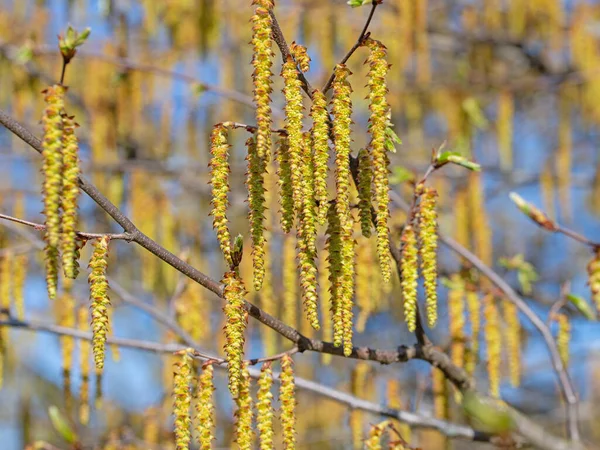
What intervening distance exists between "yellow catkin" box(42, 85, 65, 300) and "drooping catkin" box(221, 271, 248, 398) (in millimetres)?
302

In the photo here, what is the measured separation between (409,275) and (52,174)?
71 cm

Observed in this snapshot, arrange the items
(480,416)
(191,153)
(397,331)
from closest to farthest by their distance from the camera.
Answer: (480,416) < (191,153) < (397,331)

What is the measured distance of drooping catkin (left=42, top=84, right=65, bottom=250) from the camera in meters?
1.00

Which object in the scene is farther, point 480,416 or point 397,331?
point 397,331

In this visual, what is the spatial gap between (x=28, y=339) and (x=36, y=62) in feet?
8.63

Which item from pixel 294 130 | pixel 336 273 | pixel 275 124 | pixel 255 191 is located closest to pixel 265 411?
pixel 336 273

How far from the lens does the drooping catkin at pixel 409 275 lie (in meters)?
1.33

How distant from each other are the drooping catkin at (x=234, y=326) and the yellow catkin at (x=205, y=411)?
0.05 m

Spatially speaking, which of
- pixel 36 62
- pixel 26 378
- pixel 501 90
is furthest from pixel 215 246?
pixel 26 378

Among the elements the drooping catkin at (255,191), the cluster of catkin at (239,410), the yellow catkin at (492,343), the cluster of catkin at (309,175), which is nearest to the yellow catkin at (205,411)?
the cluster of catkin at (239,410)

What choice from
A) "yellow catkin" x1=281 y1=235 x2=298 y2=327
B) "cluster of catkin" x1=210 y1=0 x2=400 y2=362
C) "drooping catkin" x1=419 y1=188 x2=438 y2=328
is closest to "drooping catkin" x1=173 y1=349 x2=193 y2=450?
"cluster of catkin" x1=210 y1=0 x2=400 y2=362

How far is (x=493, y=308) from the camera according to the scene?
7.51 ft

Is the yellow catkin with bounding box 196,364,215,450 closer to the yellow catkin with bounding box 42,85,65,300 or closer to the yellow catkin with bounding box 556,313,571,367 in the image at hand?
the yellow catkin with bounding box 42,85,65,300

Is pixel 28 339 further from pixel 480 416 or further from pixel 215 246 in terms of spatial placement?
pixel 480 416
